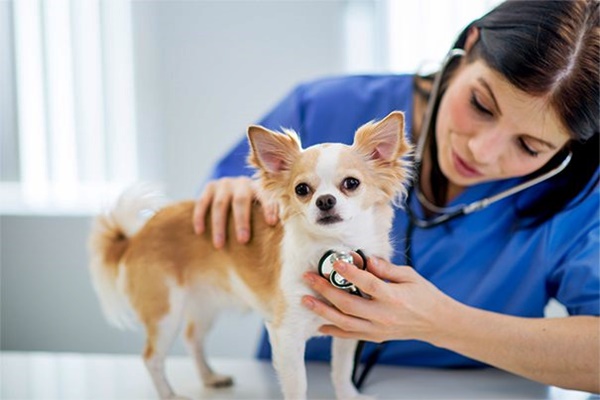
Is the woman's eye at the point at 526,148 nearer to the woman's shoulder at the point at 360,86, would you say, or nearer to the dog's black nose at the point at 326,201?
the woman's shoulder at the point at 360,86

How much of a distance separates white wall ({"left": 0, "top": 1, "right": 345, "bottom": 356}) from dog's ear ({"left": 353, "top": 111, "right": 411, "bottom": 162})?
1.47m

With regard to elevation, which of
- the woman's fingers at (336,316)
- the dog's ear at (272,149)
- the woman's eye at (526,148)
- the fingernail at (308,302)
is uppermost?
the dog's ear at (272,149)

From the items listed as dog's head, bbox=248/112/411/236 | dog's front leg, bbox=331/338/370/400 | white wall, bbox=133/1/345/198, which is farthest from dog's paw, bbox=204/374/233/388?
white wall, bbox=133/1/345/198

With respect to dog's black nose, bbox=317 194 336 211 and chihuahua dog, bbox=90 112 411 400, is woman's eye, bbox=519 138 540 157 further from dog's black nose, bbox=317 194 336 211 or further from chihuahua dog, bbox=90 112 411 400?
dog's black nose, bbox=317 194 336 211

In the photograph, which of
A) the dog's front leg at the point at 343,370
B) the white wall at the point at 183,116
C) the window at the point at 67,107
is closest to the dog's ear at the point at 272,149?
the dog's front leg at the point at 343,370

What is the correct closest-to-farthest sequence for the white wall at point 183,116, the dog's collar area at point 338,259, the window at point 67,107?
A: the dog's collar area at point 338,259
the window at point 67,107
the white wall at point 183,116

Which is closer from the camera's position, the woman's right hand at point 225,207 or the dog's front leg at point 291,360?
the dog's front leg at point 291,360

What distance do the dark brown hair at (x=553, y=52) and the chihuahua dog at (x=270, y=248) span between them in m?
0.29

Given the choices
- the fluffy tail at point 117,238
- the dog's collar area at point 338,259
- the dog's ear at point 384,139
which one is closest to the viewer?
the dog's ear at point 384,139

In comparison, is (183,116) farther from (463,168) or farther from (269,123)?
(463,168)

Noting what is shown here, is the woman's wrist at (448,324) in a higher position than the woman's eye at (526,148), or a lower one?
lower

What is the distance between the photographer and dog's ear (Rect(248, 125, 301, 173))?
795 mm

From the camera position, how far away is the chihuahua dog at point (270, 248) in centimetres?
80

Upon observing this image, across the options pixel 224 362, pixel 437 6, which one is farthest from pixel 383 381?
pixel 437 6
